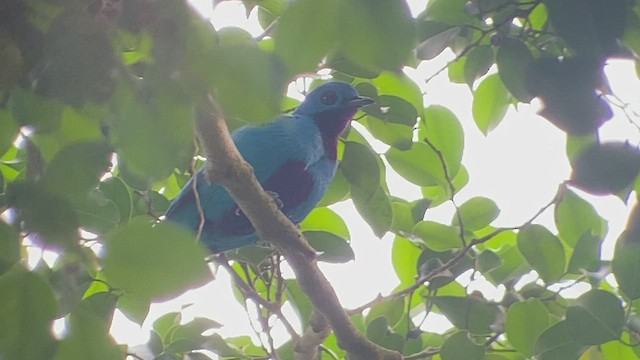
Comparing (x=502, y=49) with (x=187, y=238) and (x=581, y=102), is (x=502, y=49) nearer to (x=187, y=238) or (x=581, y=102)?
(x=581, y=102)

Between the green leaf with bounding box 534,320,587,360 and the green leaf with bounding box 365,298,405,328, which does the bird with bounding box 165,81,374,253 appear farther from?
the green leaf with bounding box 534,320,587,360

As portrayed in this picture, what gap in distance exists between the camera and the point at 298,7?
2.12 feet

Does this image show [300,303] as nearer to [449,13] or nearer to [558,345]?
[558,345]

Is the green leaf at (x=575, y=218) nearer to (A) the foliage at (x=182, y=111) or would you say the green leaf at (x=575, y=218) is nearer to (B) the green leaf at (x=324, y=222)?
(A) the foliage at (x=182, y=111)

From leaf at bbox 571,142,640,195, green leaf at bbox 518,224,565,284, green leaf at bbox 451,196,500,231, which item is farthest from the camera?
green leaf at bbox 451,196,500,231

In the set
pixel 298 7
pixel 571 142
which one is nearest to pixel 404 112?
pixel 571 142

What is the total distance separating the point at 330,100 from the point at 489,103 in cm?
96

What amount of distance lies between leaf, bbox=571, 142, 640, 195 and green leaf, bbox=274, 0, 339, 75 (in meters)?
0.46

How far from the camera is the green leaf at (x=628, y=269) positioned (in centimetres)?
133

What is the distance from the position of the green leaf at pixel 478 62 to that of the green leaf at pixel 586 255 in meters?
0.42

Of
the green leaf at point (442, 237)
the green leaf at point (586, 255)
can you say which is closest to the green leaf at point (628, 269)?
the green leaf at point (586, 255)

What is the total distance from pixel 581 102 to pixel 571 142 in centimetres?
17

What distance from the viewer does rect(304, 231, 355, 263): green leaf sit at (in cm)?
190

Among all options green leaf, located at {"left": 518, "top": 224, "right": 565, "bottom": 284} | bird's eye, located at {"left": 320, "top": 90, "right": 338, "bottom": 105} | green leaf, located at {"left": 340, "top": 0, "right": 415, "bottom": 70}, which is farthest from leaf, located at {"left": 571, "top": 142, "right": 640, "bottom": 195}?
bird's eye, located at {"left": 320, "top": 90, "right": 338, "bottom": 105}
